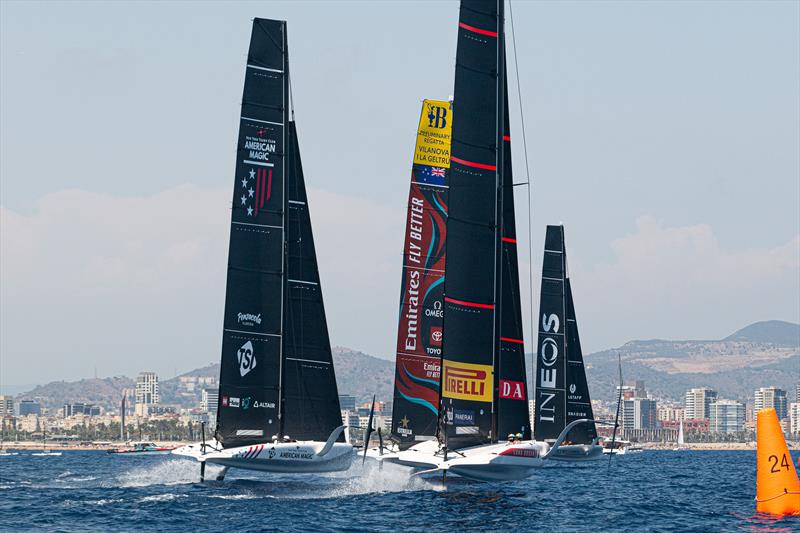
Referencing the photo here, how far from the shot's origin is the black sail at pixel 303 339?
44781 mm

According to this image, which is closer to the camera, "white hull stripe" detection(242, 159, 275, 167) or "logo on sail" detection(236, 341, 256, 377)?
"logo on sail" detection(236, 341, 256, 377)

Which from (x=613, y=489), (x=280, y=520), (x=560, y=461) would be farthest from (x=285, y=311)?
(x=560, y=461)

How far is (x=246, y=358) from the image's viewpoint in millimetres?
44375

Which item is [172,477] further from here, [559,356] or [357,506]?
[559,356]

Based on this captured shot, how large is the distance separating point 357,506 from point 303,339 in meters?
8.10

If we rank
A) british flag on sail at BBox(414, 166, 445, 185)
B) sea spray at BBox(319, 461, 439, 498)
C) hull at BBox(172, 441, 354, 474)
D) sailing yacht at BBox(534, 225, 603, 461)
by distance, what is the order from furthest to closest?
sailing yacht at BBox(534, 225, 603, 461) < british flag on sail at BBox(414, 166, 445, 185) < sea spray at BBox(319, 461, 439, 498) < hull at BBox(172, 441, 354, 474)

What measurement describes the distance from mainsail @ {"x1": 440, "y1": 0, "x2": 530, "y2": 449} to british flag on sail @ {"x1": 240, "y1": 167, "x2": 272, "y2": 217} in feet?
27.3

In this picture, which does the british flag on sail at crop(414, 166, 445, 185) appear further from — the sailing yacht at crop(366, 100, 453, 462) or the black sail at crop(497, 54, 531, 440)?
the black sail at crop(497, 54, 531, 440)

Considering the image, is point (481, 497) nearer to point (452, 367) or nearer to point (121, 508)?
point (452, 367)

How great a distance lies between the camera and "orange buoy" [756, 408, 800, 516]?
32.1 m

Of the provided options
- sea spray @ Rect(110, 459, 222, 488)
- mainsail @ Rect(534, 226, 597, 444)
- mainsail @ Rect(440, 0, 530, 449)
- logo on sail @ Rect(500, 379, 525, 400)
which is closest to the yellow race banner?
mainsail @ Rect(440, 0, 530, 449)

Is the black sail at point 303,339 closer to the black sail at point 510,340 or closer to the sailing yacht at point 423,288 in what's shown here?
the sailing yacht at point 423,288

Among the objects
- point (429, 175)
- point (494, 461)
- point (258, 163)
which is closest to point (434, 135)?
point (429, 175)

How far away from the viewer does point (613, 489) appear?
179 feet
